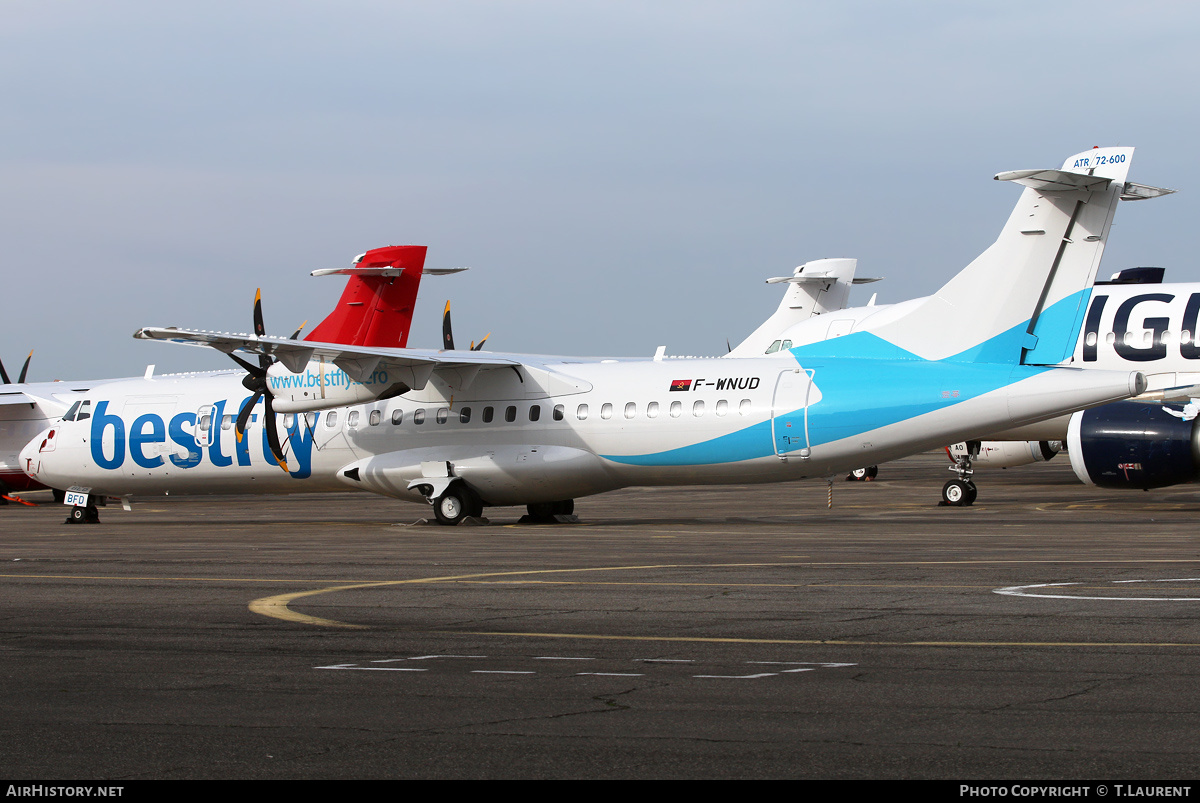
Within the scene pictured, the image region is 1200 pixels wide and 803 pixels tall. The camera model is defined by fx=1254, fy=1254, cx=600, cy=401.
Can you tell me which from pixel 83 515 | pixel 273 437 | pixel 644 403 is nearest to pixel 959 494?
pixel 644 403

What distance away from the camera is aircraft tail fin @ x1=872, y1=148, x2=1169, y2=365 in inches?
904

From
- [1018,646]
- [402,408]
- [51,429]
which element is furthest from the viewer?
[51,429]

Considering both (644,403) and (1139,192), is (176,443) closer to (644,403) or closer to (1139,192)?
(644,403)

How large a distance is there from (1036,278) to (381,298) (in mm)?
15812

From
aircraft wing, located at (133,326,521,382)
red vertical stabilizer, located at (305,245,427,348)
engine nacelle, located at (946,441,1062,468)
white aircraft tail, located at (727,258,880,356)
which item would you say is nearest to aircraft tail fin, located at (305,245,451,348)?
red vertical stabilizer, located at (305,245,427,348)

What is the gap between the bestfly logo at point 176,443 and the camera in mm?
27984

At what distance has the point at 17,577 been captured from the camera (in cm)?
1634

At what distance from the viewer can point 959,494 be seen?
30.6 meters

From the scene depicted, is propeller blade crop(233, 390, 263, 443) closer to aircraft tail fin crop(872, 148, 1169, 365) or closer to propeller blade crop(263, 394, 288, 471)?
propeller blade crop(263, 394, 288, 471)
